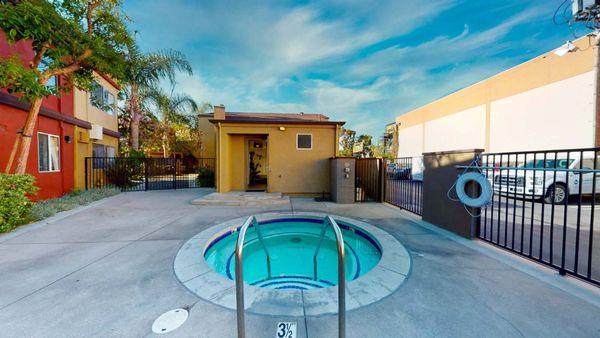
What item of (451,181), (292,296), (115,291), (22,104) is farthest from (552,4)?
(22,104)

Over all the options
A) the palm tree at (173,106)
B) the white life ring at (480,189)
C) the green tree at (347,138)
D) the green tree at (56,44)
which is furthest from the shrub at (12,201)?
the green tree at (347,138)

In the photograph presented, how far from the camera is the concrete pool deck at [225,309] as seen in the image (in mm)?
2027

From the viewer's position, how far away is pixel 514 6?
7691 millimetres

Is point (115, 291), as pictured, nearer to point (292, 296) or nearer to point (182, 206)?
point (292, 296)

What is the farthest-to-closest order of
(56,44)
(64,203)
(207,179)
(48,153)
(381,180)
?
(207,179)
(381,180)
(48,153)
(64,203)
(56,44)

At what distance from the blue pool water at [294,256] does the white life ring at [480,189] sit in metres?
1.92

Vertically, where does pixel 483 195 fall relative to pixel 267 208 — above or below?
above

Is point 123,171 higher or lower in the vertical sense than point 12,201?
higher

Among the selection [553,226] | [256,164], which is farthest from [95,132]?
[553,226]

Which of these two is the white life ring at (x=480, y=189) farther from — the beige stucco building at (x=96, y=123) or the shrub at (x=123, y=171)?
the shrub at (x=123, y=171)

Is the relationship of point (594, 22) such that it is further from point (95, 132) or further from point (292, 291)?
point (95, 132)

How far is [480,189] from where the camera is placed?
4.01 metres

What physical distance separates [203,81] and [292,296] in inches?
636

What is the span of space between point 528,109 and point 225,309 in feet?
59.8
